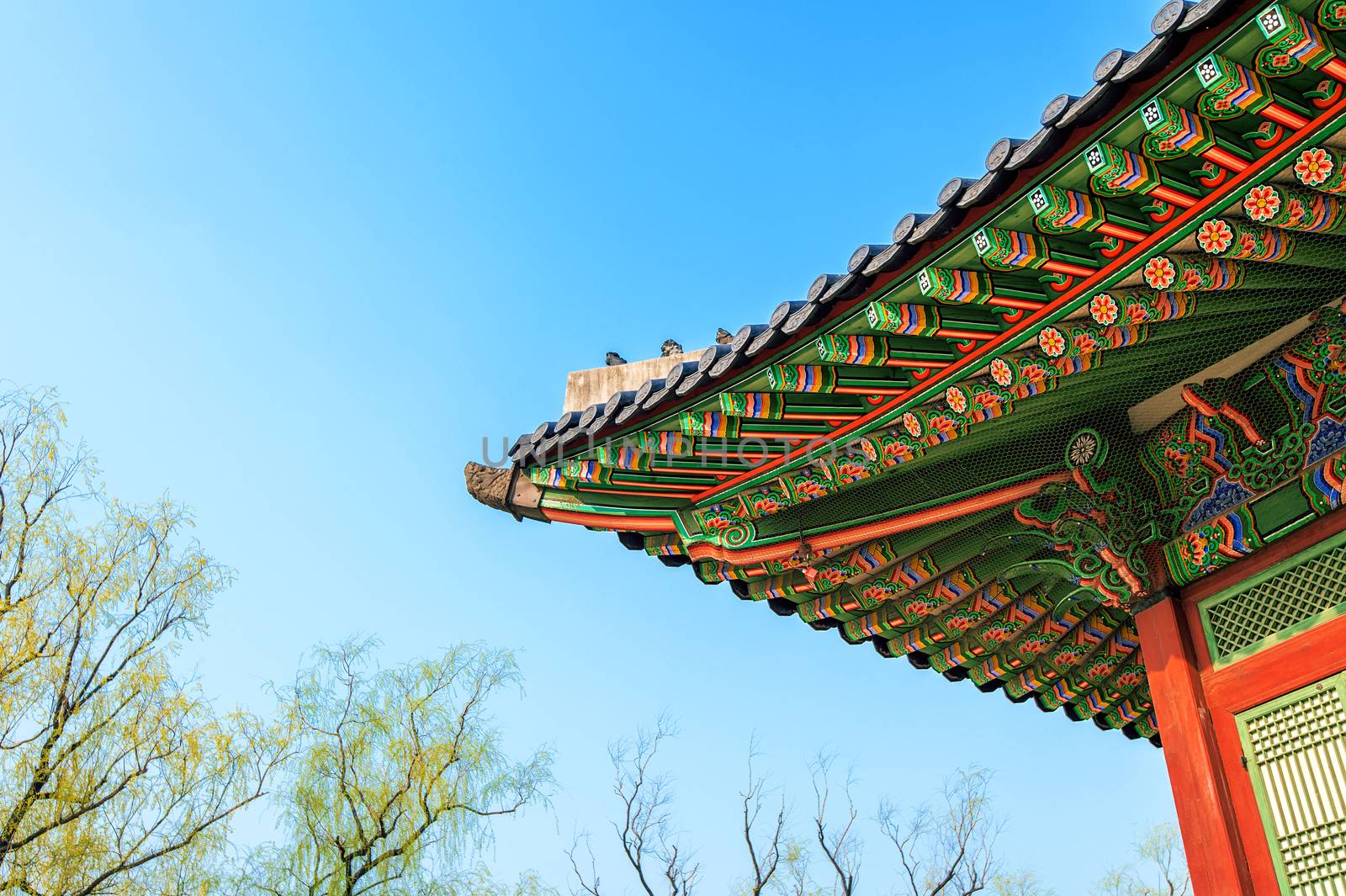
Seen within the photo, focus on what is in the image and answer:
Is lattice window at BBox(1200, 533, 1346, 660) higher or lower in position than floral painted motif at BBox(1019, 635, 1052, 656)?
lower

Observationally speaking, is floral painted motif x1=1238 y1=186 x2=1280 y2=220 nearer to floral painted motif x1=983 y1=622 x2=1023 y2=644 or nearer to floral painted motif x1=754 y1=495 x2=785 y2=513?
floral painted motif x1=754 y1=495 x2=785 y2=513

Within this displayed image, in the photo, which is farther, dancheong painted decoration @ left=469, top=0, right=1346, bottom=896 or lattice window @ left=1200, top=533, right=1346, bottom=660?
lattice window @ left=1200, top=533, right=1346, bottom=660

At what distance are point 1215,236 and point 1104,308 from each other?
1.60 feet

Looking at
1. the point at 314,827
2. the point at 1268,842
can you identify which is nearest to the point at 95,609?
the point at 314,827

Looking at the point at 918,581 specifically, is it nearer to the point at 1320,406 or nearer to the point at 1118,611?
the point at 1118,611

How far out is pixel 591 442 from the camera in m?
5.91

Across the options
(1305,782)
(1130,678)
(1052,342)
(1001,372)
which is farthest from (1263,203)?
(1130,678)

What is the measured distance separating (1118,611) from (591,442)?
11.1 feet

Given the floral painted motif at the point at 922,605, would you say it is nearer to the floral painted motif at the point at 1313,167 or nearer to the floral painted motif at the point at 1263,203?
the floral painted motif at the point at 1263,203

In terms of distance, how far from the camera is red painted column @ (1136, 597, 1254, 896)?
202 inches

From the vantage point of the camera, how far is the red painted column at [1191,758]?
5137 millimetres

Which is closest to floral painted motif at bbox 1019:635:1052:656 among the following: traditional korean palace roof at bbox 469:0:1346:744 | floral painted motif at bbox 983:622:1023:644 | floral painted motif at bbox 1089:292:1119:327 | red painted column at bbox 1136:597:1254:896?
traditional korean palace roof at bbox 469:0:1346:744

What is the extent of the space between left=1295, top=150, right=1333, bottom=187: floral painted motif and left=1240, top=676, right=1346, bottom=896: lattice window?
2.21m

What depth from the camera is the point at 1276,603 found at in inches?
209
